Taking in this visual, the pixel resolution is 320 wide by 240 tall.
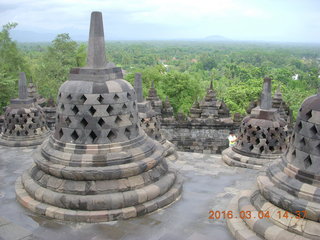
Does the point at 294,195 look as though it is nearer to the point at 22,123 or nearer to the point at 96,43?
the point at 96,43

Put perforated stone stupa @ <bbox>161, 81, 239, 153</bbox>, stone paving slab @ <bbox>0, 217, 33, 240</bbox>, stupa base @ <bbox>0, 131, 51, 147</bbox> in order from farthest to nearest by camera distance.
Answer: perforated stone stupa @ <bbox>161, 81, 239, 153</bbox> → stupa base @ <bbox>0, 131, 51, 147</bbox> → stone paving slab @ <bbox>0, 217, 33, 240</bbox>

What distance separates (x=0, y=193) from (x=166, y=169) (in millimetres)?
3306

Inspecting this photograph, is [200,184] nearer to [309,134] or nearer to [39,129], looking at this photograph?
[309,134]

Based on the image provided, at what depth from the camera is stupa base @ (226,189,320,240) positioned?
13.2ft

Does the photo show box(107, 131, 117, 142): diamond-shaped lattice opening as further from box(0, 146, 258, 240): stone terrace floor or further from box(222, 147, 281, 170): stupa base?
box(222, 147, 281, 170): stupa base

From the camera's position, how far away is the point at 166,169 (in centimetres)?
629

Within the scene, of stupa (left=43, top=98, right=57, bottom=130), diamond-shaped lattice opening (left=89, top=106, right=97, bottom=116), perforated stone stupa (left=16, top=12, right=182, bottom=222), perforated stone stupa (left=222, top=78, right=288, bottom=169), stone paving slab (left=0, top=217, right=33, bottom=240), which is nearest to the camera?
stone paving slab (left=0, top=217, right=33, bottom=240)

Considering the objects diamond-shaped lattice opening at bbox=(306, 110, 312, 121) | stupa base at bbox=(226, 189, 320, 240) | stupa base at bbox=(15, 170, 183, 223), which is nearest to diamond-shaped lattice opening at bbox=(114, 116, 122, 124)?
stupa base at bbox=(15, 170, 183, 223)

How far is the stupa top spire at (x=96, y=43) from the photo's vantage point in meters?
5.87

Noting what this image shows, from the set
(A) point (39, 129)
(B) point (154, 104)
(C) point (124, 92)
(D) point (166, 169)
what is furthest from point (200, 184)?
(B) point (154, 104)

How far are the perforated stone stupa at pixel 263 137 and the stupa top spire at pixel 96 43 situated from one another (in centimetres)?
484

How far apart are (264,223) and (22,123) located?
28.5 ft

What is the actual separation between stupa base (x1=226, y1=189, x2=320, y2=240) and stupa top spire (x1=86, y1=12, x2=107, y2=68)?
3545mm

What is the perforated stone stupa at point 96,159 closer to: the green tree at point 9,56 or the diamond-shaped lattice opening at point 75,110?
the diamond-shaped lattice opening at point 75,110
